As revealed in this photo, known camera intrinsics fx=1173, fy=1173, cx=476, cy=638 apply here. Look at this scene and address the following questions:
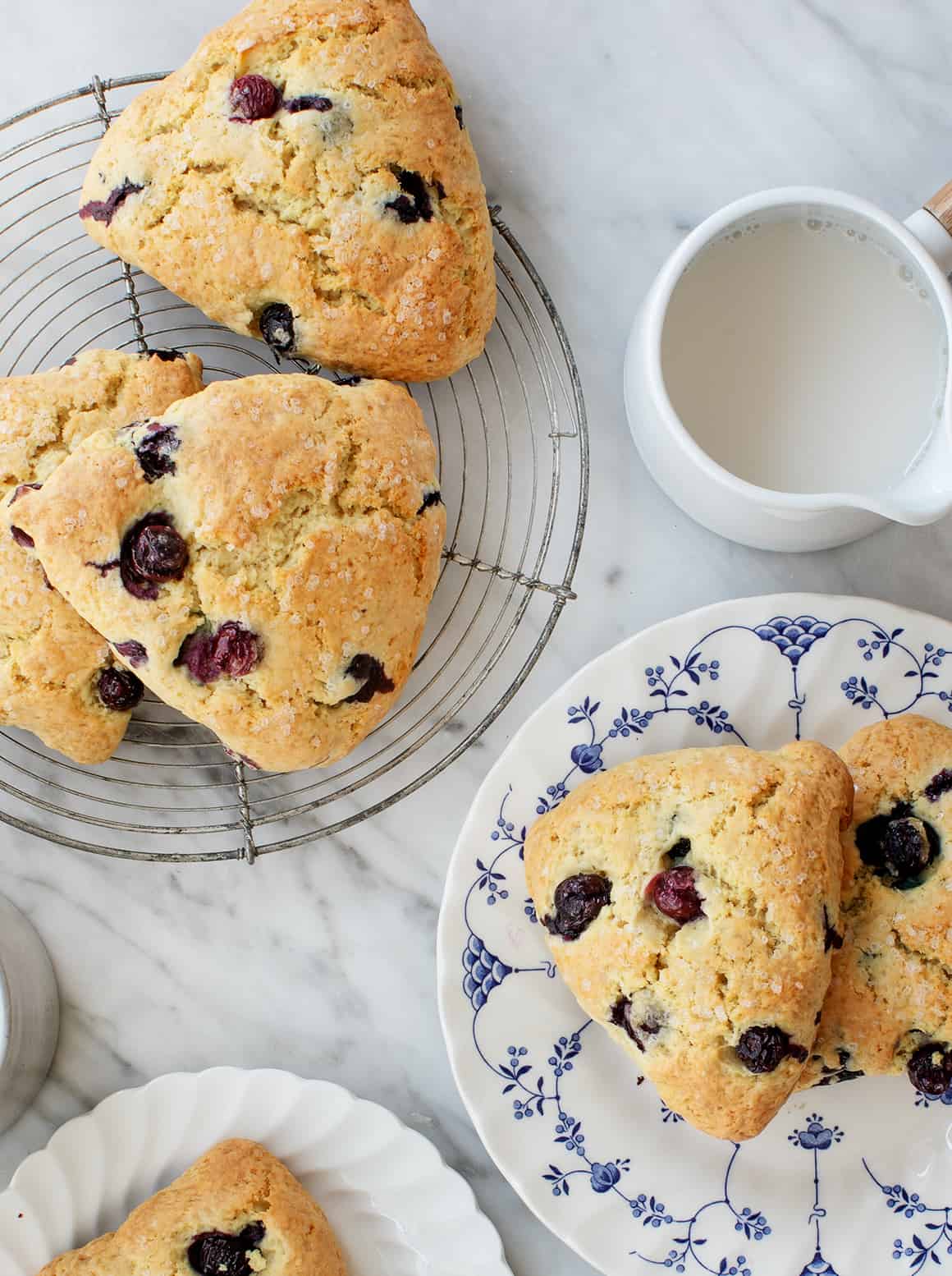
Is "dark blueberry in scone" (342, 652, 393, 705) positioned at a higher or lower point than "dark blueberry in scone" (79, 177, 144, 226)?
lower

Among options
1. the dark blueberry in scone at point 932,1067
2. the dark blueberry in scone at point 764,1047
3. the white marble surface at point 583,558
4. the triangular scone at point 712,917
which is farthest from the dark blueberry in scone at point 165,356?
the dark blueberry in scone at point 932,1067

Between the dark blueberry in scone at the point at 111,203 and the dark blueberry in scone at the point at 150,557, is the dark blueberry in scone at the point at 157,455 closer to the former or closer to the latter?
the dark blueberry in scone at the point at 150,557

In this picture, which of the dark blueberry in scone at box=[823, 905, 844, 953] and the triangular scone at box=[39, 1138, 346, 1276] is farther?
the triangular scone at box=[39, 1138, 346, 1276]

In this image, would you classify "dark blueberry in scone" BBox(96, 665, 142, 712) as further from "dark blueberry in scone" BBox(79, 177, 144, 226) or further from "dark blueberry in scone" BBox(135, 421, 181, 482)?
"dark blueberry in scone" BBox(79, 177, 144, 226)

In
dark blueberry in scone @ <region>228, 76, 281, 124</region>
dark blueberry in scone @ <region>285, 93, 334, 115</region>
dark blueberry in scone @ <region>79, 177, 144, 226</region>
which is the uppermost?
dark blueberry in scone @ <region>228, 76, 281, 124</region>

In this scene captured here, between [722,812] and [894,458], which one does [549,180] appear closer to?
[894,458]

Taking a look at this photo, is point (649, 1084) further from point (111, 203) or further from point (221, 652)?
point (111, 203)

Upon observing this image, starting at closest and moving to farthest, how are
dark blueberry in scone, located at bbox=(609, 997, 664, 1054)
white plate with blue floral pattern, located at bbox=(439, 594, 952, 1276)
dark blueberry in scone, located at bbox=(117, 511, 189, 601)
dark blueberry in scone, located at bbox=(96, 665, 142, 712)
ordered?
dark blueberry in scone, located at bbox=(117, 511, 189, 601)
dark blueberry in scone, located at bbox=(609, 997, 664, 1054)
dark blueberry in scone, located at bbox=(96, 665, 142, 712)
white plate with blue floral pattern, located at bbox=(439, 594, 952, 1276)

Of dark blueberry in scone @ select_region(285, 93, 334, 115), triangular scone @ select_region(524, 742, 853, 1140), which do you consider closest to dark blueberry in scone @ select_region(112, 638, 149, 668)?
triangular scone @ select_region(524, 742, 853, 1140)

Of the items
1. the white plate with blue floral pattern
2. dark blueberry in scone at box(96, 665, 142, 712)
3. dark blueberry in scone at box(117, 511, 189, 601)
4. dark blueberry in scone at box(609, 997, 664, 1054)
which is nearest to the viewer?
dark blueberry in scone at box(117, 511, 189, 601)

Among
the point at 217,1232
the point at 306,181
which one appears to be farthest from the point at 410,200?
the point at 217,1232
